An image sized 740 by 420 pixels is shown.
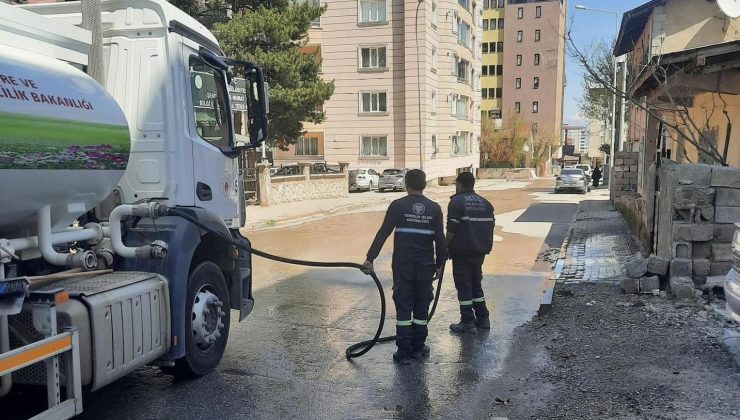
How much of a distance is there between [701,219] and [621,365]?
8.74 feet

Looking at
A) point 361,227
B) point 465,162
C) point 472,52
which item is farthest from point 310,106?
point 472,52

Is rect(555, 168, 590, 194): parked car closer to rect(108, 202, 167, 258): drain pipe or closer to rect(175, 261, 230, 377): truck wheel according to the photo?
rect(175, 261, 230, 377): truck wheel

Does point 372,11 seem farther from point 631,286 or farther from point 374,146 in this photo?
point 631,286

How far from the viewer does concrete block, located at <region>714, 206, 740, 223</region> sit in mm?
6825

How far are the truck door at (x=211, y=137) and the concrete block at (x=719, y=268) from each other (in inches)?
217

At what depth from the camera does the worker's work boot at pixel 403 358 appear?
5.67m

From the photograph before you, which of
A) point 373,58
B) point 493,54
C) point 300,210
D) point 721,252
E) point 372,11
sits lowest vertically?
point 300,210

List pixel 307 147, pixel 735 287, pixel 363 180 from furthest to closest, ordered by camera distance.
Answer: pixel 307 147
pixel 363 180
pixel 735 287

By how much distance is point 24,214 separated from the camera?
12.3 feet

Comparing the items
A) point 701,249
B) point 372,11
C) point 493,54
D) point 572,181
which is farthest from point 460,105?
point 701,249

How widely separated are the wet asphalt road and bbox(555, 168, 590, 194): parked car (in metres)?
25.4

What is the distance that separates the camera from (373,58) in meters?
39.1

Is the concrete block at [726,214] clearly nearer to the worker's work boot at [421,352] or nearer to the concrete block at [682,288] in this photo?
the concrete block at [682,288]

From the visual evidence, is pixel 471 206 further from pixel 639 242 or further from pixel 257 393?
pixel 639 242
